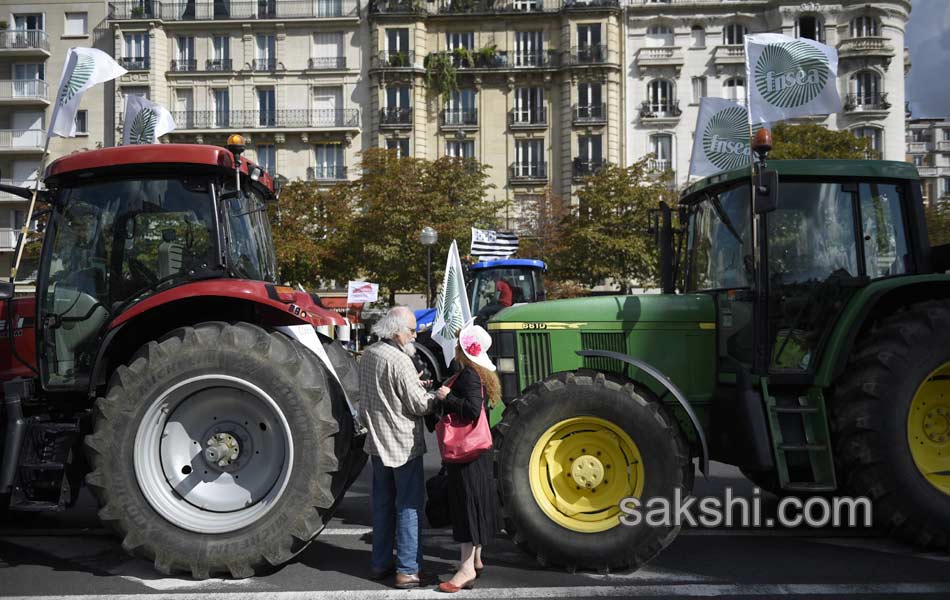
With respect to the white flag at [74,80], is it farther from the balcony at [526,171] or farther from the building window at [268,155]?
the building window at [268,155]

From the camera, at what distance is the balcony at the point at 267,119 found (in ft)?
135

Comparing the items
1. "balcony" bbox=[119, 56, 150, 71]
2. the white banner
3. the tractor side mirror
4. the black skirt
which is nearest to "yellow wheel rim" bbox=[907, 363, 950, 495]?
the tractor side mirror

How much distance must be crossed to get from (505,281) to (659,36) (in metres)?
30.5

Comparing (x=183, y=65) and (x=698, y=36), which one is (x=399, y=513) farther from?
(x=183, y=65)

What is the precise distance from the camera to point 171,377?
5000 mm

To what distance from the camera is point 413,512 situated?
16.3ft

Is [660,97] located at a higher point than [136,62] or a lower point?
lower

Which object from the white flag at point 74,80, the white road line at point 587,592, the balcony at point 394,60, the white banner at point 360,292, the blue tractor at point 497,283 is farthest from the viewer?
the balcony at point 394,60

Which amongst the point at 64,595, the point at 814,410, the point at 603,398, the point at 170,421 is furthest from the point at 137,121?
the point at 814,410

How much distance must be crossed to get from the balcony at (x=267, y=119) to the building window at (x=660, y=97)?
15485 mm

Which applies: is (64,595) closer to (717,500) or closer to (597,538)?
(597,538)

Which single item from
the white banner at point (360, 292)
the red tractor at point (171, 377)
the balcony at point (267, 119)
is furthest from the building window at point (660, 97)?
the red tractor at point (171, 377)

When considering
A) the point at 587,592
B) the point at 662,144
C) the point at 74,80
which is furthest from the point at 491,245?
the point at 662,144

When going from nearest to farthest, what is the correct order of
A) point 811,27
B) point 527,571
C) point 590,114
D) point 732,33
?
point 527,571, point 811,27, point 732,33, point 590,114
